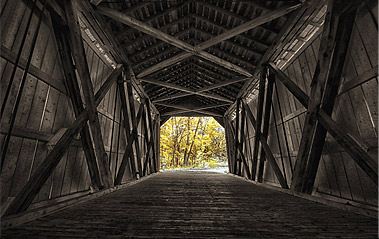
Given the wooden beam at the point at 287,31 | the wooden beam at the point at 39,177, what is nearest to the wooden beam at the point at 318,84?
the wooden beam at the point at 287,31

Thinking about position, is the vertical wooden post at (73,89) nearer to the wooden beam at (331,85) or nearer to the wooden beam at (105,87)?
the wooden beam at (105,87)

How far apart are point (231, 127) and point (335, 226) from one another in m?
9.40

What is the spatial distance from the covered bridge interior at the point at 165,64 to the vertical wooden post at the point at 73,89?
0.8 inches

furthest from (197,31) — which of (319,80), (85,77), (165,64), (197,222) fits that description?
(197,222)

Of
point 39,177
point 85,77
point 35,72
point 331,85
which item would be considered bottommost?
point 39,177

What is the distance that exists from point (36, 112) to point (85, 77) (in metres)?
1.07

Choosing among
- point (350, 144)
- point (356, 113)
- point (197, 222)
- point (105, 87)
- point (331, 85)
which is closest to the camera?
point (197, 222)

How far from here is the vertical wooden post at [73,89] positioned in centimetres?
345

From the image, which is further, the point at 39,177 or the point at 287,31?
the point at 287,31

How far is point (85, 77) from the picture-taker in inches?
142

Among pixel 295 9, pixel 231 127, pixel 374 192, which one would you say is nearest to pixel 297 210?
pixel 374 192

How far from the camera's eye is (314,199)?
9.62 ft

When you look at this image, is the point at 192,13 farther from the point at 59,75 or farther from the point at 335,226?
the point at 335,226

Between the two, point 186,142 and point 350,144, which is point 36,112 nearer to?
point 350,144
